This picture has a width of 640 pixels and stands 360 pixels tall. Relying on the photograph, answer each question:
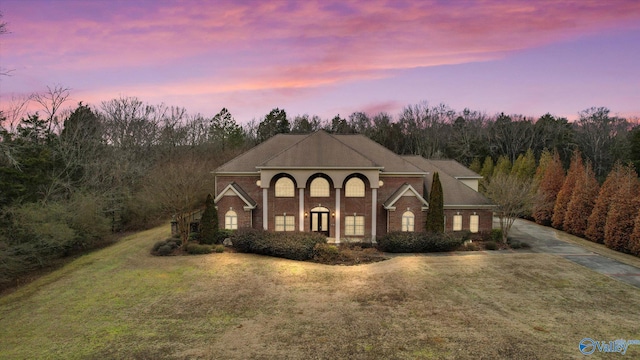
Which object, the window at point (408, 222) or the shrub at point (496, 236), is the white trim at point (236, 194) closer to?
the window at point (408, 222)

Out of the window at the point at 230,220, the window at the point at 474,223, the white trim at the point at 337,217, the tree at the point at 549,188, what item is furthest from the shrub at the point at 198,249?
the tree at the point at 549,188

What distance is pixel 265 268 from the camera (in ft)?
70.6

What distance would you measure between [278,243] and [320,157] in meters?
8.43

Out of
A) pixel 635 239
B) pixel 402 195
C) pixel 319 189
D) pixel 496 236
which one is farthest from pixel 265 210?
pixel 635 239

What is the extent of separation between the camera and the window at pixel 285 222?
28.7m

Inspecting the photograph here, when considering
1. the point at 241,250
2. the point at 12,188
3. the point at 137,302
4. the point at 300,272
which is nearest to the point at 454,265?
the point at 300,272

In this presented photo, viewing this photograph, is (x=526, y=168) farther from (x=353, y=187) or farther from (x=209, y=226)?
(x=209, y=226)

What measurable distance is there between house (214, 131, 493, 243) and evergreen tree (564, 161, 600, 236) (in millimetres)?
13183

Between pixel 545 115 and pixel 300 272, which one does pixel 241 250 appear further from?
pixel 545 115

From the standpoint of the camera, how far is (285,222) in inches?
1128

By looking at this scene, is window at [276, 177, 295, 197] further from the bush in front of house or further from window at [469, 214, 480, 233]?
window at [469, 214, 480, 233]

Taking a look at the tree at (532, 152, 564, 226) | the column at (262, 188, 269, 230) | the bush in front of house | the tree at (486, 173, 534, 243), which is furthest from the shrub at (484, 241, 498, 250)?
the bush in front of house

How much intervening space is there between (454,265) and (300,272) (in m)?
10.1

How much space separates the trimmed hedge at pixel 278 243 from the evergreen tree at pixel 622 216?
1007 inches
